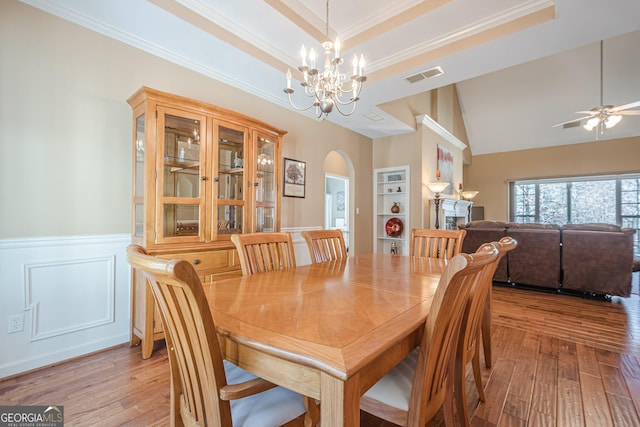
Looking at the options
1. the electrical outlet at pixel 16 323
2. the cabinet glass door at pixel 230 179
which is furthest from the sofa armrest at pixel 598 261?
the electrical outlet at pixel 16 323

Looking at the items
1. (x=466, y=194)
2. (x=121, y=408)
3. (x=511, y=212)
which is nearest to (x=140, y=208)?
(x=121, y=408)

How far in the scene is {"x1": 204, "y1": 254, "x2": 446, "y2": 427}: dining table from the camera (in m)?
0.69

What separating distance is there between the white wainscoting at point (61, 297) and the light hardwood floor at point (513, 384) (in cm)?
12

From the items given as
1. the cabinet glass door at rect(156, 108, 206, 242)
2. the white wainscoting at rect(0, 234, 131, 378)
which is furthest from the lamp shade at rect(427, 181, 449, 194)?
the white wainscoting at rect(0, 234, 131, 378)

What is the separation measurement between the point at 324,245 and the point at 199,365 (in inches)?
61.1

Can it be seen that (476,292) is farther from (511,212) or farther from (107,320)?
(511,212)

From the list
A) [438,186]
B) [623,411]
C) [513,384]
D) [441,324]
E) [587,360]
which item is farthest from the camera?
[438,186]

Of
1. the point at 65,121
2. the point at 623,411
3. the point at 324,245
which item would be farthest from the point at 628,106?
the point at 65,121

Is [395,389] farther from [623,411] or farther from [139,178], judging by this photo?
[139,178]

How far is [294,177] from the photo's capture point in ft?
12.1

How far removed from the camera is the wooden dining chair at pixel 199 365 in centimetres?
69

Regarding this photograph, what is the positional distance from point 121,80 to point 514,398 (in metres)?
3.56

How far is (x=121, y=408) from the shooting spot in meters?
1.55

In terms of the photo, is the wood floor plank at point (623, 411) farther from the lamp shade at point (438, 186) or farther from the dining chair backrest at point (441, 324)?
the lamp shade at point (438, 186)
